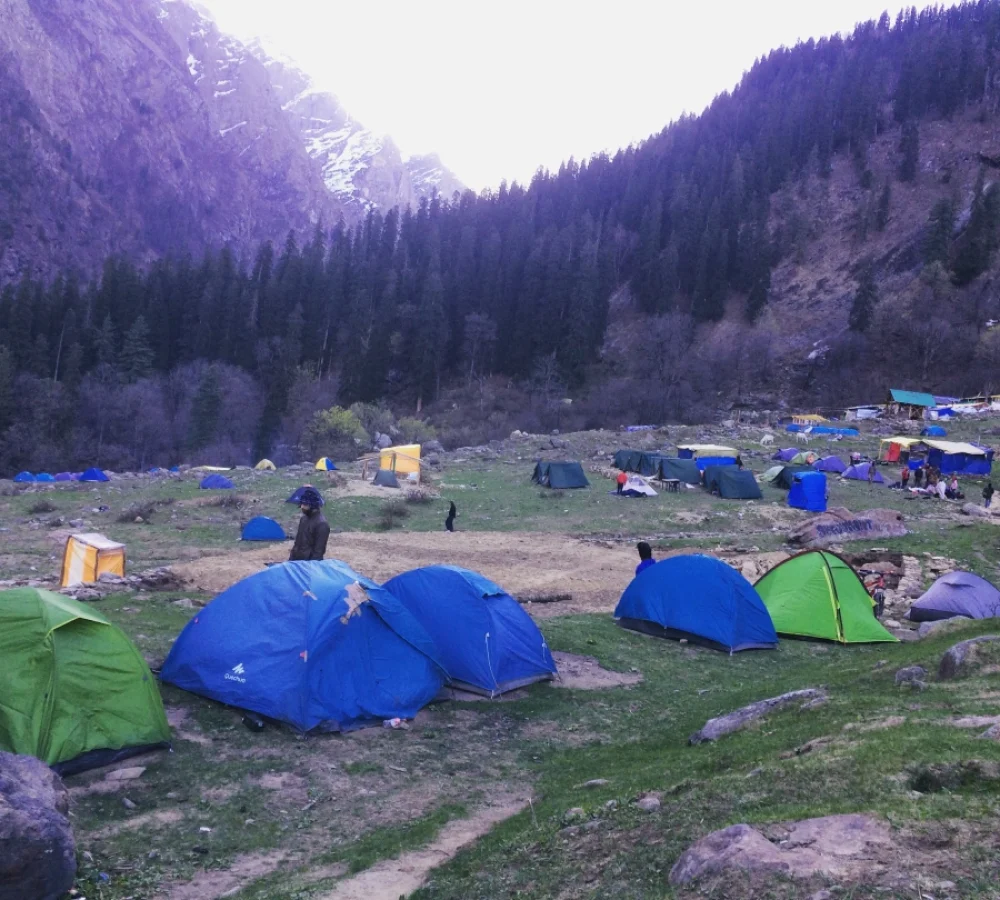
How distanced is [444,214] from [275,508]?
8130cm

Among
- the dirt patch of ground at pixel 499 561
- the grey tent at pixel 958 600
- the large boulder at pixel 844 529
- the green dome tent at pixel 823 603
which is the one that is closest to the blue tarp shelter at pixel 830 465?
the large boulder at pixel 844 529

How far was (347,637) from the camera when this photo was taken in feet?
26.5

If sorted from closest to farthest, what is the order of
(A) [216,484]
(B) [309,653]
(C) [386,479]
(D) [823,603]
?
1. (B) [309,653]
2. (D) [823,603]
3. (A) [216,484]
4. (C) [386,479]

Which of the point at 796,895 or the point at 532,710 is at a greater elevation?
the point at 796,895

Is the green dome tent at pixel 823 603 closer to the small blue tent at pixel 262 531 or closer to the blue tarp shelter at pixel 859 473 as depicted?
the small blue tent at pixel 262 531

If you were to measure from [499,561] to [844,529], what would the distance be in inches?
411

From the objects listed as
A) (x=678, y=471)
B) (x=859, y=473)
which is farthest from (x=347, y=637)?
(x=859, y=473)

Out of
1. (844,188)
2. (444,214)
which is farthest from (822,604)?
(444,214)

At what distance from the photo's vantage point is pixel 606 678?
10.3 meters

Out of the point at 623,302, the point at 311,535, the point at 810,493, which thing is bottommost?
the point at 810,493

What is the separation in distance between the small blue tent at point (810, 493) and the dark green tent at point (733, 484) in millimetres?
1715

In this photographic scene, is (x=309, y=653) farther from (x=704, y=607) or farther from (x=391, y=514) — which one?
(x=391, y=514)

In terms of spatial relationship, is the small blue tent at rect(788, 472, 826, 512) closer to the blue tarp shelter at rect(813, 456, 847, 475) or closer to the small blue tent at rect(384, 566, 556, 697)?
the blue tarp shelter at rect(813, 456, 847, 475)

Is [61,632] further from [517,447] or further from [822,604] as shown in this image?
[517,447]
